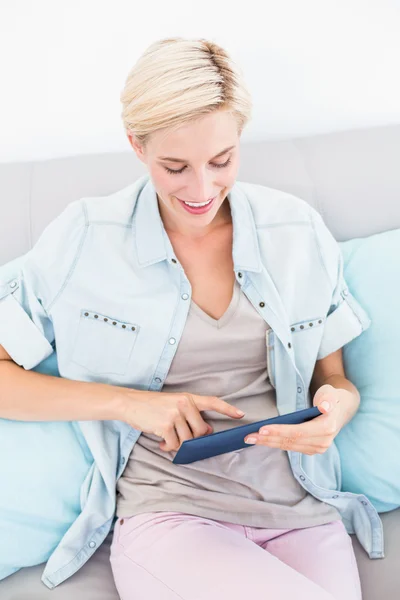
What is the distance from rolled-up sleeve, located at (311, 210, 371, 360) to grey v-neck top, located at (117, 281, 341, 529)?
0.14 meters

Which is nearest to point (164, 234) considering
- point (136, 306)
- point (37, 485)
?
point (136, 306)

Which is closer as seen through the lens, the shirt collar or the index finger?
the index finger

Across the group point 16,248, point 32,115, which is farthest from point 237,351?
point 32,115

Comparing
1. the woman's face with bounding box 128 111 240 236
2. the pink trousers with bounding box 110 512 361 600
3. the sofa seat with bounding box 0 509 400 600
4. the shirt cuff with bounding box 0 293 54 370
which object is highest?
the woman's face with bounding box 128 111 240 236

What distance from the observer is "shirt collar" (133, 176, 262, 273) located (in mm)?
1209

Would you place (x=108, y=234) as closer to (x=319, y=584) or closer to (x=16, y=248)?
(x=16, y=248)

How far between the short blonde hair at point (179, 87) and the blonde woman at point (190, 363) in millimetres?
40

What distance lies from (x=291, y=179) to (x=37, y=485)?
2.54 feet

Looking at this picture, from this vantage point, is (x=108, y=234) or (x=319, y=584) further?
(x=108, y=234)

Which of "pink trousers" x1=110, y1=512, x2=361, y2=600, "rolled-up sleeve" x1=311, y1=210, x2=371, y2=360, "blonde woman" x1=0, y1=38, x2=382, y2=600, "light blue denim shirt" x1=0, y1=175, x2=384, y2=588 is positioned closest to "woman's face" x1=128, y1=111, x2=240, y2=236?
"blonde woman" x1=0, y1=38, x2=382, y2=600

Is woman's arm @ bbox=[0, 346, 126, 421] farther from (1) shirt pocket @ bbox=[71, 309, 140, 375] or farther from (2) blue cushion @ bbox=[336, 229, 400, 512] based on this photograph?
(2) blue cushion @ bbox=[336, 229, 400, 512]

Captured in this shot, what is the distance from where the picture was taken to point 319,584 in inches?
43.8

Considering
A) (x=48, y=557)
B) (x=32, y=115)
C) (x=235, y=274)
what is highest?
(x=32, y=115)

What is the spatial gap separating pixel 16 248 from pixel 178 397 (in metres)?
0.52
